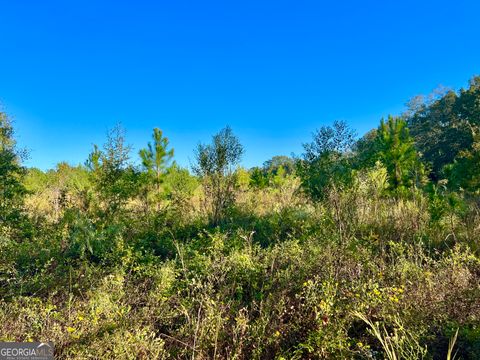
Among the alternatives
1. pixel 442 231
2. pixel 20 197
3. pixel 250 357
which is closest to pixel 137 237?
pixel 20 197

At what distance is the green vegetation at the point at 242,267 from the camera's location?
8.03 feet

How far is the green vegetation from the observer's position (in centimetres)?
245

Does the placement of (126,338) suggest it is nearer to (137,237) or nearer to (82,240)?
(82,240)

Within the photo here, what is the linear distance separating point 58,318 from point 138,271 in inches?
54.5

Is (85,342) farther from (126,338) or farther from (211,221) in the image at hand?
(211,221)

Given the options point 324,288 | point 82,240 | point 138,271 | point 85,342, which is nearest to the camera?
point 85,342

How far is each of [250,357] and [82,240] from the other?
151 inches

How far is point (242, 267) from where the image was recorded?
3762 mm

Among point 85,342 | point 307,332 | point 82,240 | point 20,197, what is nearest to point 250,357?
point 307,332

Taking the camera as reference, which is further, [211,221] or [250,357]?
[211,221]

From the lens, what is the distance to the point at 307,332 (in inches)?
101

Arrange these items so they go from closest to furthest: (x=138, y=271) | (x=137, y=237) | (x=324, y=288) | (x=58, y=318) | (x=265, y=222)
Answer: (x=58, y=318)
(x=324, y=288)
(x=138, y=271)
(x=137, y=237)
(x=265, y=222)

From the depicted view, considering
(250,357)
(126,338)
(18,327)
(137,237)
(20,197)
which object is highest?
(20,197)

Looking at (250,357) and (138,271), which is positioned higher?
(138,271)
